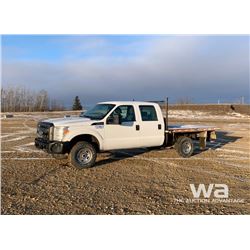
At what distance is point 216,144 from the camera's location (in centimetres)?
1252

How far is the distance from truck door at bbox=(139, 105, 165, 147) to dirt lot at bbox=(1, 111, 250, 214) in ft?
2.16

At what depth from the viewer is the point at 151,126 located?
8.91m

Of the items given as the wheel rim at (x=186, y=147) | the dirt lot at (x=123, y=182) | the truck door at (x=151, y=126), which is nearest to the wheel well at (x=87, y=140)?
the dirt lot at (x=123, y=182)

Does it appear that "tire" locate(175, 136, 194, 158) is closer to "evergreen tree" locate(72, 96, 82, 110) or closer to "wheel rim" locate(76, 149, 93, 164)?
"wheel rim" locate(76, 149, 93, 164)

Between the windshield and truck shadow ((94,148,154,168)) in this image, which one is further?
truck shadow ((94,148,154,168))

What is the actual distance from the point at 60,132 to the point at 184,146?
4389 mm

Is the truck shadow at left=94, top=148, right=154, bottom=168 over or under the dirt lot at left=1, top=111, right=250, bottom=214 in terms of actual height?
over

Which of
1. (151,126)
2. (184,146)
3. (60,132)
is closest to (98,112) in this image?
(60,132)

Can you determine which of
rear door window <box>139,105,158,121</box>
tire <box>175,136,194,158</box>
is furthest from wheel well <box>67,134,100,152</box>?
tire <box>175,136,194,158</box>

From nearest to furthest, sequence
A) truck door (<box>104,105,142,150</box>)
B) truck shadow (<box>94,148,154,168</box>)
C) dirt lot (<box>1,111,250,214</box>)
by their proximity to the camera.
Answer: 1. dirt lot (<box>1,111,250,214</box>)
2. truck door (<box>104,105,142,150</box>)
3. truck shadow (<box>94,148,154,168</box>)

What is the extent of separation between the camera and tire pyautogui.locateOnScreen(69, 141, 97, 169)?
7.60 meters

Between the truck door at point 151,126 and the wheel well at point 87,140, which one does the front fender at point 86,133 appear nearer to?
the wheel well at point 87,140

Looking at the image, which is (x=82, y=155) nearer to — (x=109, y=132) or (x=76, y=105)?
(x=109, y=132)

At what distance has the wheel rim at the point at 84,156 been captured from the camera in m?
7.68
